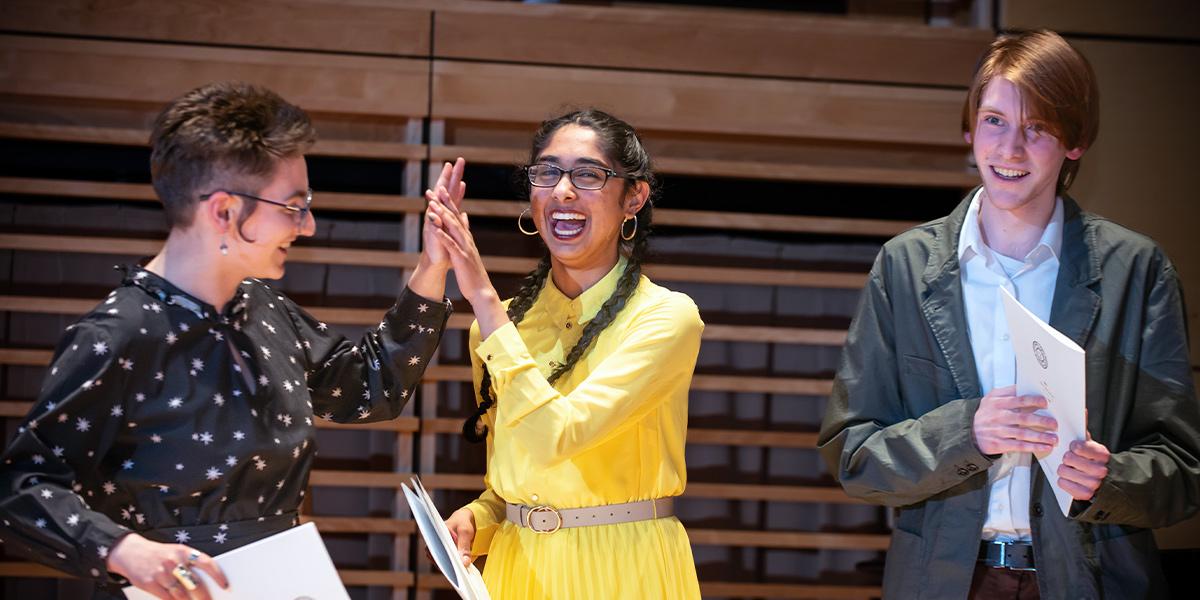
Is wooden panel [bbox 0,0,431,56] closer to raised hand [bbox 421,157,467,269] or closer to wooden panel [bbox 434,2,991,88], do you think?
wooden panel [bbox 434,2,991,88]

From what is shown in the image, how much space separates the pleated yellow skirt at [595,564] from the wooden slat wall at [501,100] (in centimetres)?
150

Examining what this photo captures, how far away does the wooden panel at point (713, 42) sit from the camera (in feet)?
12.1

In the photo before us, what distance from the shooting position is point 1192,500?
79.7 inches

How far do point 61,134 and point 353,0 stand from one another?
965 millimetres

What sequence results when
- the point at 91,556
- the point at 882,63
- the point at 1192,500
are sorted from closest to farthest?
the point at 91,556 < the point at 1192,500 < the point at 882,63

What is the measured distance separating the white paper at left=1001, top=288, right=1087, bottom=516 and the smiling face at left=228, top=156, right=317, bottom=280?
1.13m

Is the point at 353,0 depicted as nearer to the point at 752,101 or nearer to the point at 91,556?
the point at 752,101

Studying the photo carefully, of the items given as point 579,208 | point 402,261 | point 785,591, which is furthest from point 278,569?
point 785,591

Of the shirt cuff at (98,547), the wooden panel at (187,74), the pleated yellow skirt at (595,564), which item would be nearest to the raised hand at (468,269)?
the pleated yellow skirt at (595,564)

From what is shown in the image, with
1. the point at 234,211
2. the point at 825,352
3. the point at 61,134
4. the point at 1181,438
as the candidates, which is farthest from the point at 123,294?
the point at 825,352

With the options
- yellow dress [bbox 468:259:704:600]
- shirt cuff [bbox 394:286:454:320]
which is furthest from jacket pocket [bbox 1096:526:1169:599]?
shirt cuff [bbox 394:286:454:320]

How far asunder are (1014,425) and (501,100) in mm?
2173

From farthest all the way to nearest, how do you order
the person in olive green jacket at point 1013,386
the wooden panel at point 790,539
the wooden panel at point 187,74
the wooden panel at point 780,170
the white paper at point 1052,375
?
the wooden panel at point 790,539
the wooden panel at point 780,170
the wooden panel at point 187,74
the person in olive green jacket at point 1013,386
the white paper at point 1052,375

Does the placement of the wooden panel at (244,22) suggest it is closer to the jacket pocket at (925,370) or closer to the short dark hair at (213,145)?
the short dark hair at (213,145)
